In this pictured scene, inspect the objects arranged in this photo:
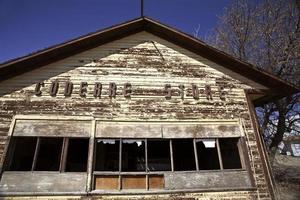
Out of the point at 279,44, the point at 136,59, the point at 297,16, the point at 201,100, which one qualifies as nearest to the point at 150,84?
the point at 136,59

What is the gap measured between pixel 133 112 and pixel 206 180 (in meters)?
3.65

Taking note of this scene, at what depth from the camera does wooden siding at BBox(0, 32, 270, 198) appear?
887 cm

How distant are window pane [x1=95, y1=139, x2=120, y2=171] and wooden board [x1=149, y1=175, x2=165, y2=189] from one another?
2.07 m

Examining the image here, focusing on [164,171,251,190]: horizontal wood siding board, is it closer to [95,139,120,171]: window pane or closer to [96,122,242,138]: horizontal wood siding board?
[96,122,242,138]: horizontal wood siding board

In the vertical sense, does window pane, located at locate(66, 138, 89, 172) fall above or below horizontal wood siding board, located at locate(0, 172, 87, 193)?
above

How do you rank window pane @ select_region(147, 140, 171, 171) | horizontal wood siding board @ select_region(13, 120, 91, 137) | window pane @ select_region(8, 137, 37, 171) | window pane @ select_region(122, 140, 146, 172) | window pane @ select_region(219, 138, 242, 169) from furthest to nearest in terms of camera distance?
window pane @ select_region(147, 140, 171, 171), window pane @ select_region(122, 140, 146, 172), window pane @ select_region(219, 138, 242, 169), window pane @ select_region(8, 137, 37, 171), horizontal wood siding board @ select_region(13, 120, 91, 137)

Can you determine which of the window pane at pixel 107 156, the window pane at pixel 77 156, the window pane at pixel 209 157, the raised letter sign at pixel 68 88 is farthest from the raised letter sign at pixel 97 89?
the window pane at pixel 209 157

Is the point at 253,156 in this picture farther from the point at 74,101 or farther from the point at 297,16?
the point at 297,16

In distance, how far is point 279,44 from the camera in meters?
19.0

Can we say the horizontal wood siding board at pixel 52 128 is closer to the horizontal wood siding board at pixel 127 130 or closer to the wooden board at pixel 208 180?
the horizontal wood siding board at pixel 127 130

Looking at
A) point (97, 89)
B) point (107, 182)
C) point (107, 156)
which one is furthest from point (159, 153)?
point (97, 89)

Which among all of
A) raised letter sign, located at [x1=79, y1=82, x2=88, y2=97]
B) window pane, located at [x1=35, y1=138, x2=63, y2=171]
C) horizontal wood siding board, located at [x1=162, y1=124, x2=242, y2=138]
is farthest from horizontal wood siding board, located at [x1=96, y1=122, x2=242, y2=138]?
window pane, located at [x1=35, y1=138, x2=63, y2=171]

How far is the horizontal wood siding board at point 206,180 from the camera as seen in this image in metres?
8.26

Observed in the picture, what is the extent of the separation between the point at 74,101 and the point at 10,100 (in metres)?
2.37
